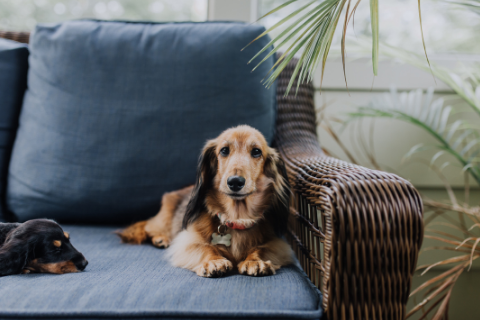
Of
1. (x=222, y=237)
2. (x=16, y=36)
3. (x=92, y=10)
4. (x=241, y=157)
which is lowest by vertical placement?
(x=222, y=237)

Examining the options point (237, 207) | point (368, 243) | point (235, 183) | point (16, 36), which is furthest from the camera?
point (16, 36)

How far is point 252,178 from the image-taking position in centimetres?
106

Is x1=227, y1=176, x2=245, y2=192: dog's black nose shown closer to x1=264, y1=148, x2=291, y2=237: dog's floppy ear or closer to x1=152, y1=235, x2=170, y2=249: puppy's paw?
x1=264, y1=148, x2=291, y2=237: dog's floppy ear

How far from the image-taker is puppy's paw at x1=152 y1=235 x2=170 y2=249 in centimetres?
125

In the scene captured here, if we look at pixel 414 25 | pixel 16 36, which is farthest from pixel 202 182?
pixel 414 25

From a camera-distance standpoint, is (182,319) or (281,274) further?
(281,274)

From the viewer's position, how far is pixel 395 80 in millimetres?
1906

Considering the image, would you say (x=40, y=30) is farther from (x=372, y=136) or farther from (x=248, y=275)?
(x=372, y=136)

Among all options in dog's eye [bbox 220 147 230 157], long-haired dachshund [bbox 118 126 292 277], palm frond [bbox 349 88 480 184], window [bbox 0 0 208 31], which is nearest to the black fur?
long-haired dachshund [bbox 118 126 292 277]

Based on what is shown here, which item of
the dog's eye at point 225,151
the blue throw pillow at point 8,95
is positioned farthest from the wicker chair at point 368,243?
the blue throw pillow at point 8,95

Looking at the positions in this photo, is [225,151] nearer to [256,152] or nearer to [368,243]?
[256,152]

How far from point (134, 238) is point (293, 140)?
2.54 ft

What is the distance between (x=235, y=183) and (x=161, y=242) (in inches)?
18.1

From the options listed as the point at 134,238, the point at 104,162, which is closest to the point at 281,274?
the point at 134,238
